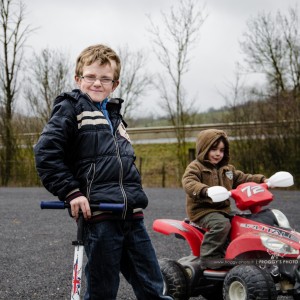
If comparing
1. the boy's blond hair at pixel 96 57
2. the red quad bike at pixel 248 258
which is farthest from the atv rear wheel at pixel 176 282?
the boy's blond hair at pixel 96 57

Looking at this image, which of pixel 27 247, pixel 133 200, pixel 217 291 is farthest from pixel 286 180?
pixel 27 247

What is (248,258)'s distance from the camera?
4.27m

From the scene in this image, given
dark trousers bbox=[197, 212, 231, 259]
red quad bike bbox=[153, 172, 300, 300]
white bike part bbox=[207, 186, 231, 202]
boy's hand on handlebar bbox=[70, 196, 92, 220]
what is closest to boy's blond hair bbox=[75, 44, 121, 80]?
boy's hand on handlebar bbox=[70, 196, 92, 220]

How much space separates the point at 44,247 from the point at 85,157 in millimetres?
4698

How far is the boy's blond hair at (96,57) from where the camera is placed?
307 centimetres

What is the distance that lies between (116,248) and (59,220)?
25.0ft

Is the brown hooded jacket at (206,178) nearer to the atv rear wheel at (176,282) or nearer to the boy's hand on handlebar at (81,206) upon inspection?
→ the atv rear wheel at (176,282)

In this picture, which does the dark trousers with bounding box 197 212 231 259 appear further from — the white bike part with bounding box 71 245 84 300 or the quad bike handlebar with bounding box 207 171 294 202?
the white bike part with bounding box 71 245 84 300

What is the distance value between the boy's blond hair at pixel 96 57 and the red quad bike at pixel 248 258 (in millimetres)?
1402

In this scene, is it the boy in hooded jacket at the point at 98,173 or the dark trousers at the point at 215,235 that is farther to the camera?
the dark trousers at the point at 215,235

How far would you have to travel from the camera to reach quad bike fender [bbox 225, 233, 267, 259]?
4.14m

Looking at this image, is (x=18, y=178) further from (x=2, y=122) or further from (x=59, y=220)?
(x=59, y=220)

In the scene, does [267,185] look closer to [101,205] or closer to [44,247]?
[101,205]

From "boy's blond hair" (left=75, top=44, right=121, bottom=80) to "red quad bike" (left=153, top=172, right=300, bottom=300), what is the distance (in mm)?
1402
